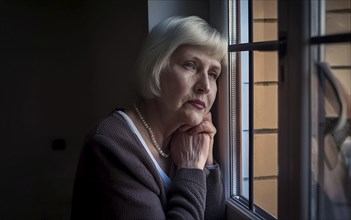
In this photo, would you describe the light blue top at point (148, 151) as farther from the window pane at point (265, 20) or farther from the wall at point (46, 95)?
the wall at point (46, 95)

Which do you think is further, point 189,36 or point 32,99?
point 32,99

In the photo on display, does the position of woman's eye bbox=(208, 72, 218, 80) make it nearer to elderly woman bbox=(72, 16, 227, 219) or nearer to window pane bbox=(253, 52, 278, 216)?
elderly woman bbox=(72, 16, 227, 219)

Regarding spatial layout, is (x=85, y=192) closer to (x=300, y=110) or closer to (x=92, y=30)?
(x=300, y=110)

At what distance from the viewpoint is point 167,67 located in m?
1.43

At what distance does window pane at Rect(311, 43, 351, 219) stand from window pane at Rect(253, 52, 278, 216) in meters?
0.17

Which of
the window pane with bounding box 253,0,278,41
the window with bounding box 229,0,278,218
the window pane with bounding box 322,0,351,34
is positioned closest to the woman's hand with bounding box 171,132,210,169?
the window with bounding box 229,0,278,218

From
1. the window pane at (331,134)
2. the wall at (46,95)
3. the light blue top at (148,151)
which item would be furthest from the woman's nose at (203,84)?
the wall at (46,95)

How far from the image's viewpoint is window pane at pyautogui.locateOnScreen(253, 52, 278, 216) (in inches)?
48.1

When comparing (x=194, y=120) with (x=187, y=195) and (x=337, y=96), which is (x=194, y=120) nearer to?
(x=187, y=195)

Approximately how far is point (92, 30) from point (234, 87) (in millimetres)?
1284

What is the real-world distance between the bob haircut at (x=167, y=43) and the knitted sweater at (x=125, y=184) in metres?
0.15

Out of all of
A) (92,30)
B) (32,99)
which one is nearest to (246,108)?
(92,30)

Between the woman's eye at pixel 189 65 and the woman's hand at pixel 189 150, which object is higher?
the woman's eye at pixel 189 65

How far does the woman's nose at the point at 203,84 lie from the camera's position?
144 cm
